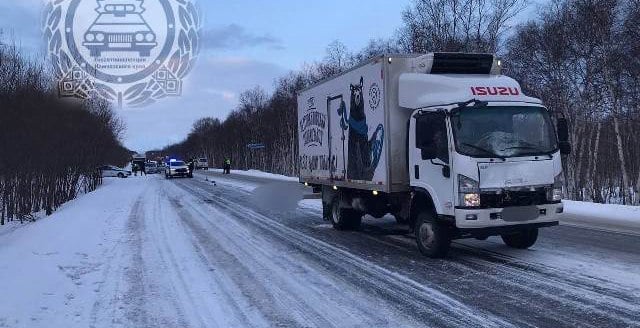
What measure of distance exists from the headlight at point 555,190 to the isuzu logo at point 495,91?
1445mm

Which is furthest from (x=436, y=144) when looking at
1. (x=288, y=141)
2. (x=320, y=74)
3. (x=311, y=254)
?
(x=288, y=141)

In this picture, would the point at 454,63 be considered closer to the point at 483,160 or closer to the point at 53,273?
the point at 483,160

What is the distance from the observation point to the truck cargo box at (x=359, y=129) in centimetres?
1021

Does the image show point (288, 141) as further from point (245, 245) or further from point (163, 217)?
point (245, 245)

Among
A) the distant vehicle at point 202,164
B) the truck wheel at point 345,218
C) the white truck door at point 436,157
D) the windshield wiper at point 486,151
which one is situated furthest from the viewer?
the distant vehicle at point 202,164

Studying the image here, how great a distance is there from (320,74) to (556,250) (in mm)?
53331

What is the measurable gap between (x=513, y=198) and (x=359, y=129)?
3776 mm

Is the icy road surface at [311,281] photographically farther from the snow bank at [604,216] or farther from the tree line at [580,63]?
the tree line at [580,63]

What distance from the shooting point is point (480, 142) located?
28.5ft

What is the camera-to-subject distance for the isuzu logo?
29.7 ft

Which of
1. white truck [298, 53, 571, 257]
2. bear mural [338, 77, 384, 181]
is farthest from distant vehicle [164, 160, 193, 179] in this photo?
white truck [298, 53, 571, 257]

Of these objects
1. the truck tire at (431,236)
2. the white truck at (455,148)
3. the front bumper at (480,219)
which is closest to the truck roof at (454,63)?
the white truck at (455,148)

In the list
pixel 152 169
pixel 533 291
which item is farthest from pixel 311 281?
pixel 152 169

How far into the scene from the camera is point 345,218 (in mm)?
13500
